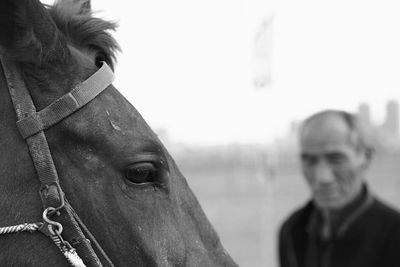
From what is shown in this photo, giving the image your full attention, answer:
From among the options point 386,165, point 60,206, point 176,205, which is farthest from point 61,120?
point 386,165

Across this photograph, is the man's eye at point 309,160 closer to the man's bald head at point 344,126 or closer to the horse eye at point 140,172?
the man's bald head at point 344,126

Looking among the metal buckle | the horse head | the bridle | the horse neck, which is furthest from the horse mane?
the metal buckle

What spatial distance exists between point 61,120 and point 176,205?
560mm

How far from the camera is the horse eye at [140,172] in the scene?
230 cm

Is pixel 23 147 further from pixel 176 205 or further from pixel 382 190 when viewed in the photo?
pixel 382 190

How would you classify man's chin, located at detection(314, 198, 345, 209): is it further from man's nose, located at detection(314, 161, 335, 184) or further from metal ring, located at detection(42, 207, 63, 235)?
metal ring, located at detection(42, 207, 63, 235)

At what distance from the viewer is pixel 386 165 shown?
1433 inches

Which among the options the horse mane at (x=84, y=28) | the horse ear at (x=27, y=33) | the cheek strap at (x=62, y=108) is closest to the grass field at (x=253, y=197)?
the horse mane at (x=84, y=28)

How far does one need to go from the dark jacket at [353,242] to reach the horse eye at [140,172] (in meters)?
2.28

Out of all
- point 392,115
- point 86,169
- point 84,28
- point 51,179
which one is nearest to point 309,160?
point 84,28

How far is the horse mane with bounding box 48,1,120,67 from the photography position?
264 centimetres

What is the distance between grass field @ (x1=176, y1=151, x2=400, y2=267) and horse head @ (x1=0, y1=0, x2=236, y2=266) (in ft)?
33.1

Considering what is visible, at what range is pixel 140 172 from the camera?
2316mm

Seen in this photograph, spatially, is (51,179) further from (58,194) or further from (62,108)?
(62,108)
